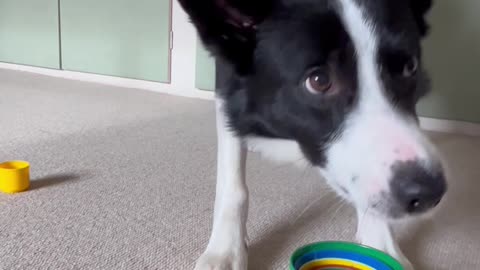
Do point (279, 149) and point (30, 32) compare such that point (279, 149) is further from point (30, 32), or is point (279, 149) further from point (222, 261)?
point (30, 32)

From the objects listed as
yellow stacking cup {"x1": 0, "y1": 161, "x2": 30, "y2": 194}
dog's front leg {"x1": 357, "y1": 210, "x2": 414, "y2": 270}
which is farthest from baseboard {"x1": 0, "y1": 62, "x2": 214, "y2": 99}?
dog's front leg {"x1": 357, "y1": 210, "x2": 414, "y2": 270}

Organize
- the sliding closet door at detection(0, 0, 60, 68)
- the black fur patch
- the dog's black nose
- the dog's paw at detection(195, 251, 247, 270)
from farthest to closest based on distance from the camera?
the sliding closet door at detection(0, 0, 60, 68) < the dog's paw at detection(195, 251, 247, 270) < the black fur patch < the dog's black nose

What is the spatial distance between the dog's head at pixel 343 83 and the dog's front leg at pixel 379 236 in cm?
21

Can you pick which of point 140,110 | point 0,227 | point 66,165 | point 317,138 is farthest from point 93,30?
point 317,138

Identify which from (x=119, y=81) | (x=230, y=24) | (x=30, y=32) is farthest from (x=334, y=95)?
(x=30, y=32)

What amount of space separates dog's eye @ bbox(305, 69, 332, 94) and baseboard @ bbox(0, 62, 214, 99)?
201 centimetres

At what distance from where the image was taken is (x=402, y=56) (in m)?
0.94

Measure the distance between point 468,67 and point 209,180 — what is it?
1410 mm

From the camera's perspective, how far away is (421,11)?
3.76ft

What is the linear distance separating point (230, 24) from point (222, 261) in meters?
0.45

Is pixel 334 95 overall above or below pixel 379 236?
above

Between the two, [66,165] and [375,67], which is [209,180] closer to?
[66,165]

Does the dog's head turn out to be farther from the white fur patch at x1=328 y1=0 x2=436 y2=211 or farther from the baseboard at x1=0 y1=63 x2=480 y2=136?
the baseboard at x1=0 y1=63 x2=480 y2=136

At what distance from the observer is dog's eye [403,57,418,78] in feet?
3.16
